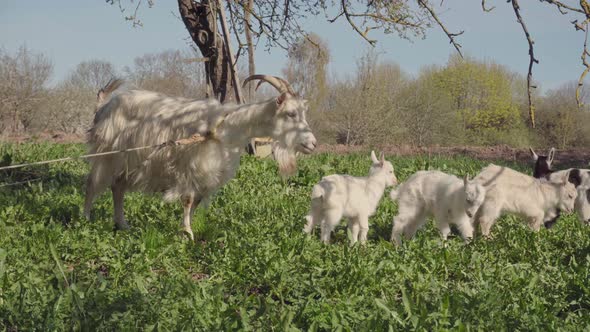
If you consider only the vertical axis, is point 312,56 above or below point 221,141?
above

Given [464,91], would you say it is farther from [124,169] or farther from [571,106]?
[124,169]

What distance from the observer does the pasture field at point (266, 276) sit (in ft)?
11.7

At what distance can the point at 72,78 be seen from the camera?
41.2 metres

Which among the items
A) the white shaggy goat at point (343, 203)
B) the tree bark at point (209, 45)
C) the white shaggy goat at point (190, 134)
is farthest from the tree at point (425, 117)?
the white shaggy goat at point (190, 134)

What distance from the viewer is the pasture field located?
357 centimetres

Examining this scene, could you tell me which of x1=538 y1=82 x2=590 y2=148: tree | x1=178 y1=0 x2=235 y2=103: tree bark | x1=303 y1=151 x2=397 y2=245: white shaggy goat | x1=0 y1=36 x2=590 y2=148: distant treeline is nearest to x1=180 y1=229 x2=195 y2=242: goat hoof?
x1=303 y1=151 x2=397 y2=245: white shaggy goat

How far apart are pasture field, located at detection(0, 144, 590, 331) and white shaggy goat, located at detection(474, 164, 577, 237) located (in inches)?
8.8

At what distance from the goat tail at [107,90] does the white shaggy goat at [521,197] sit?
4.32 m

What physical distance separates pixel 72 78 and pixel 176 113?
3797 cm

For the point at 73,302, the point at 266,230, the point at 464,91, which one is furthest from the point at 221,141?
the point at 464,91

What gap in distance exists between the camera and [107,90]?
711cm

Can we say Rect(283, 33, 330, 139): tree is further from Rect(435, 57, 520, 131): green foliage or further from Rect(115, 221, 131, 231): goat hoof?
Rect(115, 221, 131, 231): goat hoof

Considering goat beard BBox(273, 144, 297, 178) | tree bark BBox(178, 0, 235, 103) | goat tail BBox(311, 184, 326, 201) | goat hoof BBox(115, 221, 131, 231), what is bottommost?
goat hoof BBox(115, 221, 131, 231)

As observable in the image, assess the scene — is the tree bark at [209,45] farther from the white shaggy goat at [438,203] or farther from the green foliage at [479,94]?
the green foliage at [479,94]
